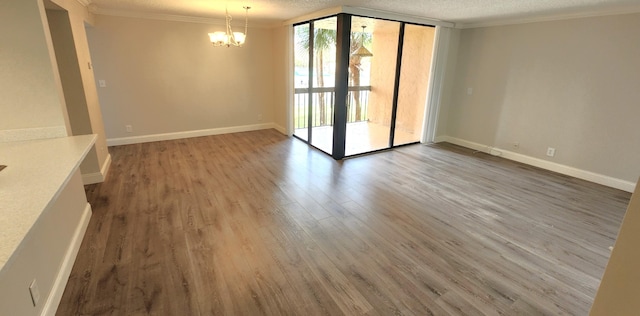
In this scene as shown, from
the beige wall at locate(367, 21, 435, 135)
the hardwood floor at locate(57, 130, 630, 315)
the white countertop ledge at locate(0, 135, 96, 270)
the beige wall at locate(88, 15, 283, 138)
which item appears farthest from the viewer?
the beige wall at locate(367, 21, 435, 135)

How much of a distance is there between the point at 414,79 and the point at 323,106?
204 centimetres

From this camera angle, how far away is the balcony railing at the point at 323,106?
247 inches

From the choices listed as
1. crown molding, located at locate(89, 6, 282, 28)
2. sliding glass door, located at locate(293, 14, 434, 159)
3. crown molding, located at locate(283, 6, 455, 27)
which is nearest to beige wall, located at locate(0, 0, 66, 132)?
crown molding, located at locate(89, 6, 282, 28)

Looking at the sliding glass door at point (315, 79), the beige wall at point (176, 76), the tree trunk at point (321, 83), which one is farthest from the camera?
the tree trunk at point (321, 83)

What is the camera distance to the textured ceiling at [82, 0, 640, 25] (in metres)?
3.56

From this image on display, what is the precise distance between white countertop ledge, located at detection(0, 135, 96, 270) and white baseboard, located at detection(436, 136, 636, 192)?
5475mm

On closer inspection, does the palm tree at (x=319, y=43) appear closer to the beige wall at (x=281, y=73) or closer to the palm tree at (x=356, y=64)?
the beige wall at (x=281, y=73)

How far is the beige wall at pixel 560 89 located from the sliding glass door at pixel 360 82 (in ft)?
3.19

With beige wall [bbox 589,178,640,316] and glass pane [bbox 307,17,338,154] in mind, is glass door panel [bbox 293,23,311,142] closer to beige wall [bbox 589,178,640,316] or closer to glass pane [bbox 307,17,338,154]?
glass pane [bbox 307,17,338,154]

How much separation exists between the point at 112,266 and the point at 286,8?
12.2ft

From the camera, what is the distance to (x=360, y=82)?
7.38 metres

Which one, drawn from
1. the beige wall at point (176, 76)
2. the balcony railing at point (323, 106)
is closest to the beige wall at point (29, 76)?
the beige wall at point (176, 76)

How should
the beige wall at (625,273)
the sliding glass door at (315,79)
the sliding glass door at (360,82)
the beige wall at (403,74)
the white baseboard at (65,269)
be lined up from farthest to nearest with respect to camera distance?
the beige wall at (403,74)
the sliding glass door at (315,79)
the sliding glass door at (360,82)
the white baseboard at (65,269)
the beige wall at (625,273)

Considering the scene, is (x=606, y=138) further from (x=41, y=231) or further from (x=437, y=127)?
(x=41, y=231)
